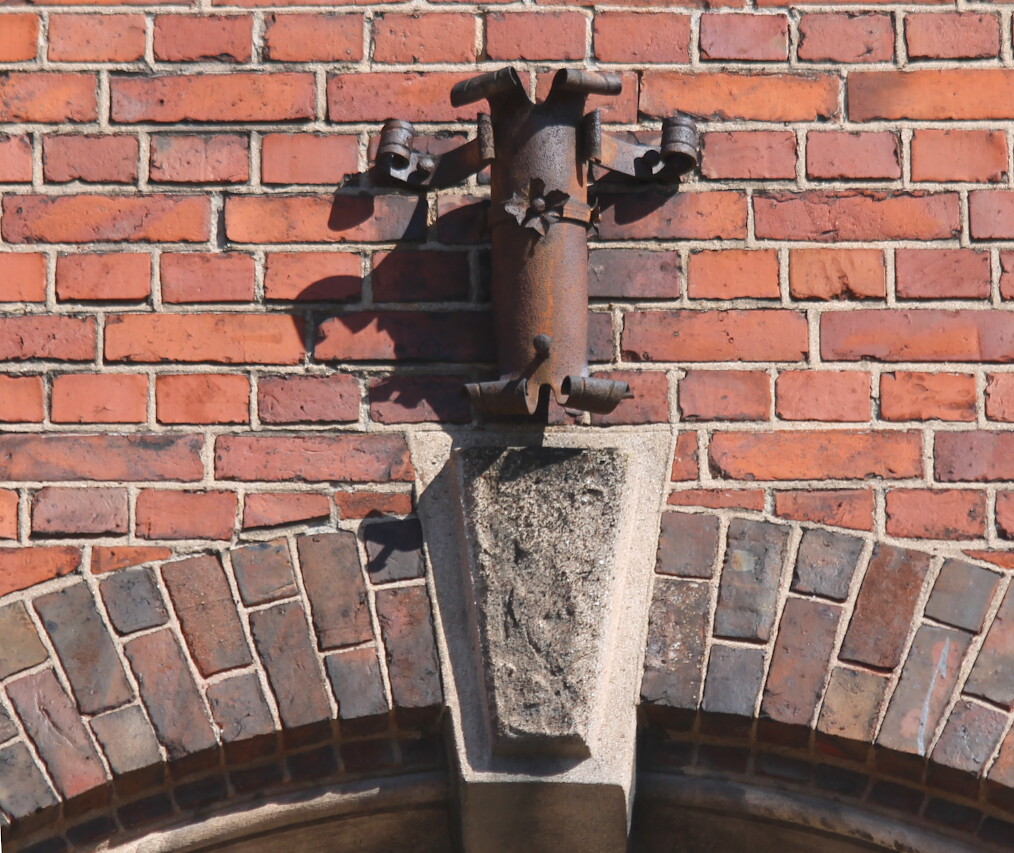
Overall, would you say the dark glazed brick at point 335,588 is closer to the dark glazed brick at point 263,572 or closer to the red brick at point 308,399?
the dark glazed brick at point 263,572

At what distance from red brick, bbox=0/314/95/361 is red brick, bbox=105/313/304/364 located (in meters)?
0.04

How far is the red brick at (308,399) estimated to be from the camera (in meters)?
2.16

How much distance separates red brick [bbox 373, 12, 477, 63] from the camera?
229cm

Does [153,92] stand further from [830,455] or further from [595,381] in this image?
[830,455]

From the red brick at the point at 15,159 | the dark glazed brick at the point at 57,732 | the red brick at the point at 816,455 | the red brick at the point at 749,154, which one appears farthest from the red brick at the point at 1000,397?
the red brick at the point at 15,159

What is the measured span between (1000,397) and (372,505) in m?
0.97

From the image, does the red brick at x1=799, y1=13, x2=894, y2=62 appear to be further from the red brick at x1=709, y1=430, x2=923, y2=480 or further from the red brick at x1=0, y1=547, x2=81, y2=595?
the red brick at x1=0, y1=547, x2=81, y2=595

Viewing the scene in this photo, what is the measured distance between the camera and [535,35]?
2289 mm

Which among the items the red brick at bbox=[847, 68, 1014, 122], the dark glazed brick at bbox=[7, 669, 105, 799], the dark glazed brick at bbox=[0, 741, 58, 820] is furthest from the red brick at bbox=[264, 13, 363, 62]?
the dark glazed brick at bbox=[0, 741, 58, 820]

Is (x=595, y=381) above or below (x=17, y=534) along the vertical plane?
above

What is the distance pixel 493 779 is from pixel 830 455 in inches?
27.6

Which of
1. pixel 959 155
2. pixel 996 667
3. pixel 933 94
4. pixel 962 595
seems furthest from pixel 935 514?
pixel 933 94

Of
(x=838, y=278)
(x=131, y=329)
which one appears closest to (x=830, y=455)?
(x=838, y=278)

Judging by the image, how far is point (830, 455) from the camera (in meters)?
2.14
